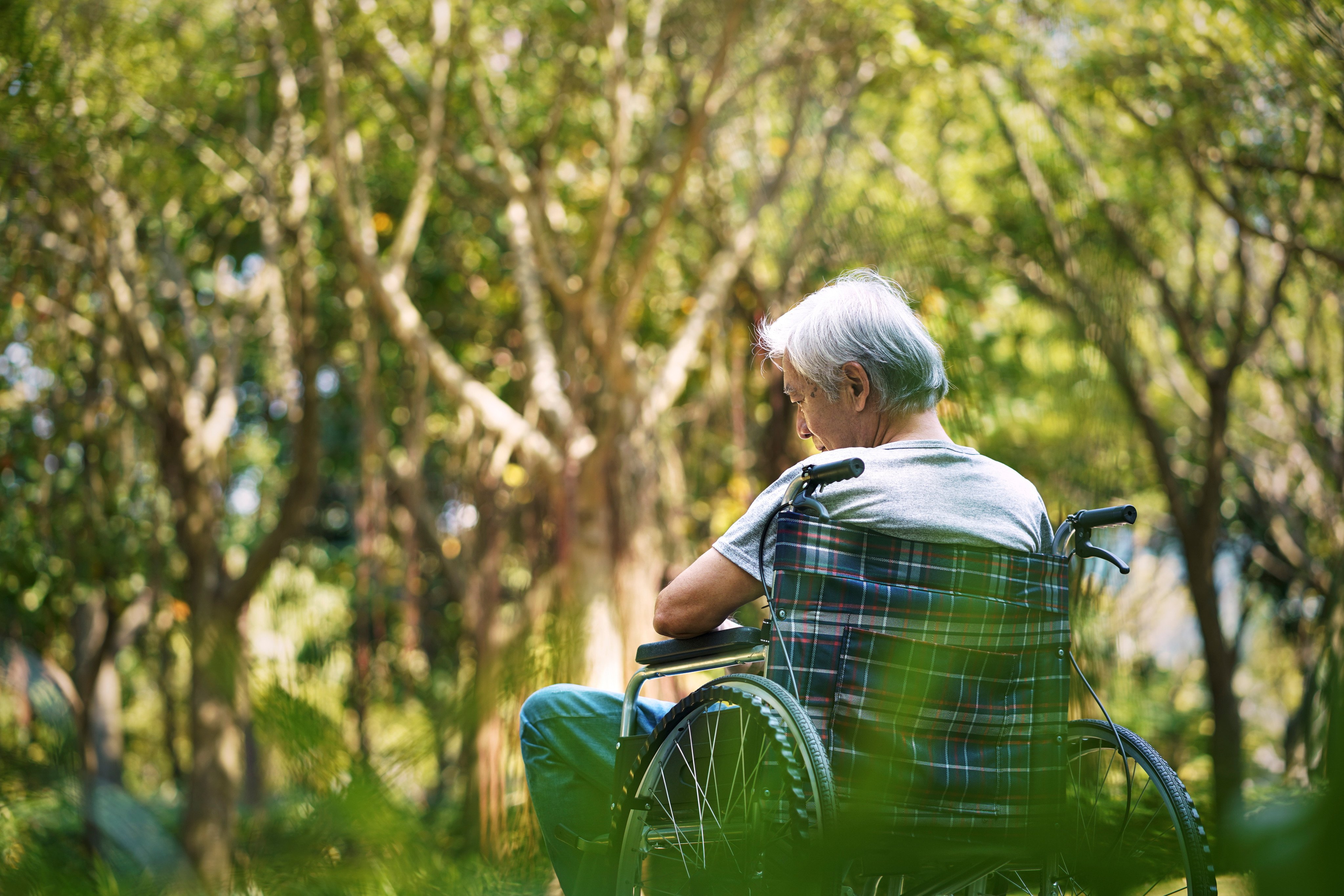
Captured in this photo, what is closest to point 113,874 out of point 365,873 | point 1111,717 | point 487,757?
point 365,873

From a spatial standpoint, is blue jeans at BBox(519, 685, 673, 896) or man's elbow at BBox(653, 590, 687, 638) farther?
blue jeans at BBox(519, 685, 673, 896)

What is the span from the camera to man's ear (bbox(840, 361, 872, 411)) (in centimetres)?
185

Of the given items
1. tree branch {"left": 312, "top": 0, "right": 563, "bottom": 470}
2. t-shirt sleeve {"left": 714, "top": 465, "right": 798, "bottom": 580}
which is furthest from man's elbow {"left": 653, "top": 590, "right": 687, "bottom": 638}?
tree branch {"left": 312, "top": 0, "right": 563, "bottom": 470}

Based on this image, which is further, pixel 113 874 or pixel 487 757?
pixel 487 757

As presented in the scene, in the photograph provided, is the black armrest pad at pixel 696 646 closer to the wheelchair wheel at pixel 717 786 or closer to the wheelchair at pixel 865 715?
the wheelchair at pixel 865 715

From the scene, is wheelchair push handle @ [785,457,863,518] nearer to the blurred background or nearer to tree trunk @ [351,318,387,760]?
the blurred background

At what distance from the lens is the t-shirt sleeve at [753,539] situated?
1.66 m

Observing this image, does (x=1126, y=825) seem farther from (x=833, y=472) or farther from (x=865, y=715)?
(x=833, y=472)

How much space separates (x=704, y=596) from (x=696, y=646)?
8 cm

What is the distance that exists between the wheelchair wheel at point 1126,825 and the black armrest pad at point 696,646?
1.52ft

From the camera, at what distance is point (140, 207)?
26.0 feet

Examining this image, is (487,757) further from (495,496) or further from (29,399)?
(29,399)

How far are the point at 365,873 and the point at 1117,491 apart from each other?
1.16 metres

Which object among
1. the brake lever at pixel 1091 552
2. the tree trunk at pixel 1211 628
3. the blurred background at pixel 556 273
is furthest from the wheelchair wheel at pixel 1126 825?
the tree trunk at pixel 1211 628
